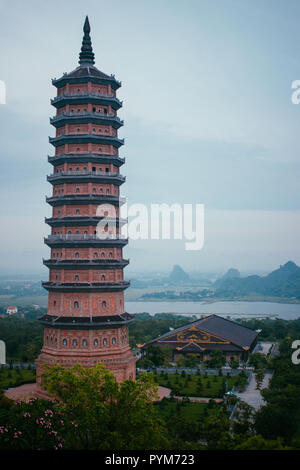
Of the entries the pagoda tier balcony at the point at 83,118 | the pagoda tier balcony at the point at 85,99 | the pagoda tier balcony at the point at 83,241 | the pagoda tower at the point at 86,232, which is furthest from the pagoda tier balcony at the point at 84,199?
the pagoda tier balcony at the point at 85,99

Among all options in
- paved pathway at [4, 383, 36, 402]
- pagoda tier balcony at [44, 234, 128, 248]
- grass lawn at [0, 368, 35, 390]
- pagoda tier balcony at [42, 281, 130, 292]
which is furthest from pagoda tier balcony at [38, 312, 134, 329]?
grass lawn at [0, 368, 35, 390]

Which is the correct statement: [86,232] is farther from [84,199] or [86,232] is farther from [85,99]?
[85,99]

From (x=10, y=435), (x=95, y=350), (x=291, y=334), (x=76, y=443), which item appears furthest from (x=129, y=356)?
(x=291, y=334)

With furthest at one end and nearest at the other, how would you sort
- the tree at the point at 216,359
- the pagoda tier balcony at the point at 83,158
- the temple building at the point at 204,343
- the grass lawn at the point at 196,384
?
the temple building at the point at 204,343 → the tree at the point at 216,359 → the grass lawn at the point at 196,384 → the pagoda tier balcony at the point at 83,158

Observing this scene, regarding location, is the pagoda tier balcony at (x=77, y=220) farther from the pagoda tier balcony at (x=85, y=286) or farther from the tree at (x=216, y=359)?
the tree at (x=216, y=359)

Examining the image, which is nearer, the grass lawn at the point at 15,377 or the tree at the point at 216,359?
the grass lawn at the point at 15,377

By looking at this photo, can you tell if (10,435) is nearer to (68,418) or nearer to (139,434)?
(68,418)

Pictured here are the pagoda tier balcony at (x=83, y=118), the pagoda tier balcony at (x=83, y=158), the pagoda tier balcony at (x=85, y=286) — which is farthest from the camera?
the pagoda tier balcony at (x=83, y=118)

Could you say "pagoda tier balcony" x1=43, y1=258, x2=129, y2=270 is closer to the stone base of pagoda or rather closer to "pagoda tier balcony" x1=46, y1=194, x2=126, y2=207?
"pagoda tier balcony" x1=46, y1=194, x2=126, y2=207
